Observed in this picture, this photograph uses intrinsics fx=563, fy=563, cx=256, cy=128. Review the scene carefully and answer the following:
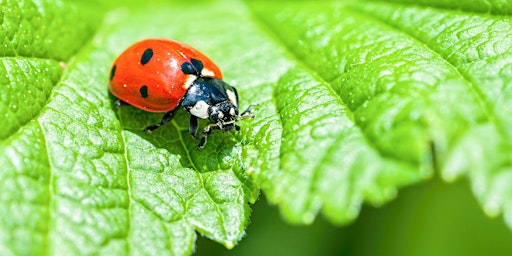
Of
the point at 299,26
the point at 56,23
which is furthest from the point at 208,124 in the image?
the point at 56,23

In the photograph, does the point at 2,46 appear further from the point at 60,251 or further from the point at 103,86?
the point at 60,251

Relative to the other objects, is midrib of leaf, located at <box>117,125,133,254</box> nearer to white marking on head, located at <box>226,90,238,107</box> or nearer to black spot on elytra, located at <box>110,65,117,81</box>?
black spot on elytra, located at <box>110,65,117,81</box>

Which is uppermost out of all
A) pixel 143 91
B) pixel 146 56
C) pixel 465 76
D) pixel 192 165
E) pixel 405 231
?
pixel 465 76

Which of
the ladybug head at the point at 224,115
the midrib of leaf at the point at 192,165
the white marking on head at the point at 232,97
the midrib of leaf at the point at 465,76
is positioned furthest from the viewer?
the white marking on head at the point at 232,97

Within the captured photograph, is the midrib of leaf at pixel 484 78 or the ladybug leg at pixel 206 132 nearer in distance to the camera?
the midrib of leaf at pixel 484 78

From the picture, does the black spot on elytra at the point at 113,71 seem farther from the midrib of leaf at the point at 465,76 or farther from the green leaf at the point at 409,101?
the midrib of leaf at the point at 465,76

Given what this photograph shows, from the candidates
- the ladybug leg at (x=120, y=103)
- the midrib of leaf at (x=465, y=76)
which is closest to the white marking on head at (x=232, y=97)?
the ladybug leg at (x=120, y=103)

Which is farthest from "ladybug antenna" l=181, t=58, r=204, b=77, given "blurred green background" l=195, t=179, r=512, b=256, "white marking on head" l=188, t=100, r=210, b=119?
"blurred green background" l=195, t=179, r=512, b=256

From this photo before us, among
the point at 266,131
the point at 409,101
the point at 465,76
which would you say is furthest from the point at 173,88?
the point at 465,76

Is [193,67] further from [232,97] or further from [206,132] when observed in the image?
[206,132]
